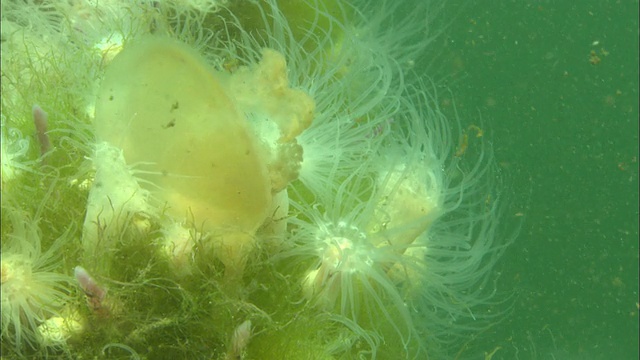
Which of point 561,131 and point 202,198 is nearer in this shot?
point 202,198

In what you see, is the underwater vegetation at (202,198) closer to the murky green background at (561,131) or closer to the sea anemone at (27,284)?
the sea anemone at (27,284)

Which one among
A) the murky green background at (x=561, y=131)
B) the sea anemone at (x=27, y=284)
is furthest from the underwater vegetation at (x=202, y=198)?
the murky green background at (x=561, y=131)

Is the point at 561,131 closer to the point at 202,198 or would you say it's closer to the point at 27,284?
the point at 202,198

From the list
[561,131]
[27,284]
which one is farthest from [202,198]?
[561,131]

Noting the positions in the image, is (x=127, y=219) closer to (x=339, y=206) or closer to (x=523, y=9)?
(x=339, y=206)

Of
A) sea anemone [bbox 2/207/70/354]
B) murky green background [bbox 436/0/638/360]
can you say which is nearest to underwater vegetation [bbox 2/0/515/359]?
sea anemone [bbox 2/207/70/354]

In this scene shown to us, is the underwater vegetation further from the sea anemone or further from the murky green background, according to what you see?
the murky green background
